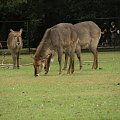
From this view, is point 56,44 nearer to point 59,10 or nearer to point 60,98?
point 60,98

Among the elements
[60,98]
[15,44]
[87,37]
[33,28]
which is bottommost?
[33,28]

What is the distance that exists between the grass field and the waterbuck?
2001 millimetres

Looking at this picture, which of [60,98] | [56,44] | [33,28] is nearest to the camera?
[60,98]

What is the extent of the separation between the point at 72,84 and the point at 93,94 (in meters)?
2.50

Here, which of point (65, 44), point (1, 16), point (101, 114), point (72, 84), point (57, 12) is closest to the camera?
point (101, 114)

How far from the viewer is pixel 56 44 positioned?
63.1 ft

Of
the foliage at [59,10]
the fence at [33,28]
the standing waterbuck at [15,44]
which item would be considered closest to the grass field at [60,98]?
the standing waterbuck at [15,44]

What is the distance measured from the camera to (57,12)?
43.0m

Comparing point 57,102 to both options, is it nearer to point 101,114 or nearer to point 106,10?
point 101,114

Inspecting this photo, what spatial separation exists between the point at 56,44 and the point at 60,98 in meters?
7.50

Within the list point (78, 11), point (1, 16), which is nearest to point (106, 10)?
point (78, 11)

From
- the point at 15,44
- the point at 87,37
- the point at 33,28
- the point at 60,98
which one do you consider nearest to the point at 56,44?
the point at 87,37

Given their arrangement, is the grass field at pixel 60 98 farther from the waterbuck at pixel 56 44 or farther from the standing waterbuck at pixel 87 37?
the standing waterbuck at pixel 87 37

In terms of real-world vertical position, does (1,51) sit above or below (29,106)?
below
